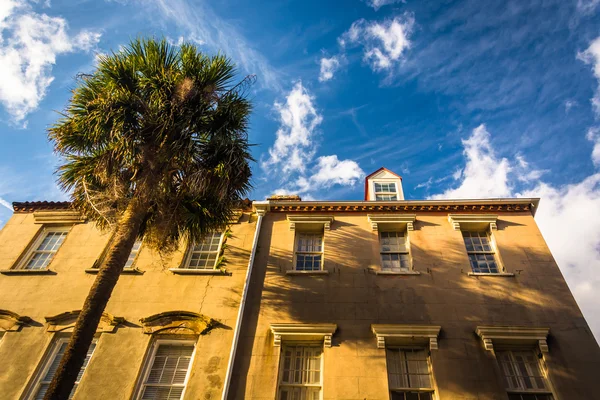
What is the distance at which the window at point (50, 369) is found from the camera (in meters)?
10.1

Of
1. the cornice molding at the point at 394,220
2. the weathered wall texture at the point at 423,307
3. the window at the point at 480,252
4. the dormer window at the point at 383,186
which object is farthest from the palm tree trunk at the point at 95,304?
the window at the point at 480,252

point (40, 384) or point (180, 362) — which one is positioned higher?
point (180, 362)

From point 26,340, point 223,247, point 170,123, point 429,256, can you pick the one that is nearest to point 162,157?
point 170,123

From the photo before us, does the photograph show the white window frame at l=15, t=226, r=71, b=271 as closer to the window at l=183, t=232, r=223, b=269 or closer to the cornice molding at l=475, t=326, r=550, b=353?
the window at l=183, t=232, r=223, b=269

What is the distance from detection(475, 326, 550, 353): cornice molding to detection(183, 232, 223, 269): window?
8361 mm

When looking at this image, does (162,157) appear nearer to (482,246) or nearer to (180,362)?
(180,362)

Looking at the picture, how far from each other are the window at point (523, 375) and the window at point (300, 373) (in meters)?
4.87

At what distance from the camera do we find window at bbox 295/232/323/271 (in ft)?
41.2

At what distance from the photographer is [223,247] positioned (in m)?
12.9

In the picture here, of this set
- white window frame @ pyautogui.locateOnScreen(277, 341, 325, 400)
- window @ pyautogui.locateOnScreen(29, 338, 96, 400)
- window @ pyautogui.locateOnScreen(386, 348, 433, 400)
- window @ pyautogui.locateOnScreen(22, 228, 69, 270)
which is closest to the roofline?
white window frame @ pyautogui.locateOnScreen(277, 341, 325, 400)

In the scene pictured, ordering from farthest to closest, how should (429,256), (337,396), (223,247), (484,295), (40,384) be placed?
(223,247) < (429,256) < (484,295) < (40,384) < (337,396)

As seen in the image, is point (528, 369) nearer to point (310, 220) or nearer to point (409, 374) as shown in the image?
point (409, 374)

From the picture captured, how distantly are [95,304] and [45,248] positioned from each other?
25.0ft

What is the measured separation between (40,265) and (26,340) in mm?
3122
